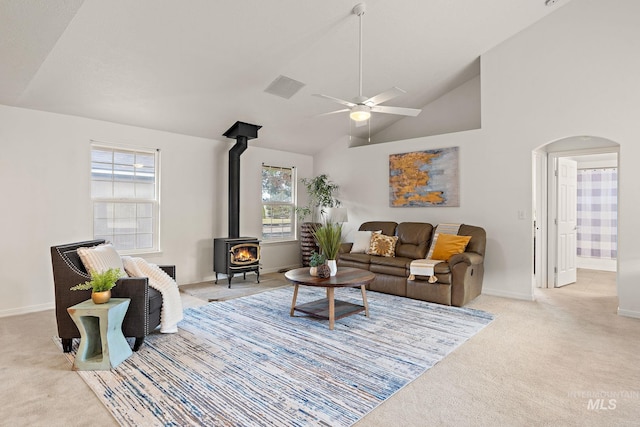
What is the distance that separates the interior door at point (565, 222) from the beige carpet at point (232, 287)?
4326 millimetres

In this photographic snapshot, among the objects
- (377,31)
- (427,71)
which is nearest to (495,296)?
(427,71)

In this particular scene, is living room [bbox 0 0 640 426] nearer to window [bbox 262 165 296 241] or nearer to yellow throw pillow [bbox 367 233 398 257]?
yellow throw pillow [bbox 367 233 398 257]

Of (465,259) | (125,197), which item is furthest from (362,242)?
(125,197)

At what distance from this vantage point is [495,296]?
5.04 m

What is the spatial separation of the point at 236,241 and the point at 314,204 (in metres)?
2.29

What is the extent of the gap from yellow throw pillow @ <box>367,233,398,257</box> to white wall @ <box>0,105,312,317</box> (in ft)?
8.66

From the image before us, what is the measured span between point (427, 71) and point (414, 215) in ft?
7.42

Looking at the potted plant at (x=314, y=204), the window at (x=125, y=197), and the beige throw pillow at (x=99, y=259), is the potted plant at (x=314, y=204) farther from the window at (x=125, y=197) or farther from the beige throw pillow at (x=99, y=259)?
the beige throw pillow at (x=99, y=259)

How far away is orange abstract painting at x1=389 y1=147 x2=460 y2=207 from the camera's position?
552 centimetres

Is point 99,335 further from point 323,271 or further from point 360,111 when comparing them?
point 360,111

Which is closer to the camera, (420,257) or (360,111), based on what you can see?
(360,111)

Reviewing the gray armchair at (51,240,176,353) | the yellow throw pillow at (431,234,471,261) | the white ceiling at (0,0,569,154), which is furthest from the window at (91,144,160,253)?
the yellow throw pillow at (431,234,471,261)

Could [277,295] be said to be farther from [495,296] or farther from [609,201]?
[609,201]

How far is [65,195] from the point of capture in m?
4.50
